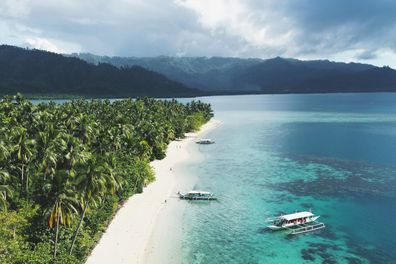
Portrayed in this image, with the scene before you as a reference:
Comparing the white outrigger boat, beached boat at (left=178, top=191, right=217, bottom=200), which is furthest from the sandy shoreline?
the white outrigger boat

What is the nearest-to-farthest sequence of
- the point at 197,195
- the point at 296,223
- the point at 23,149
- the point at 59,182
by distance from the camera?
the point at 59,182
the point at 23,149
the point at 296,223
the point at 197,195

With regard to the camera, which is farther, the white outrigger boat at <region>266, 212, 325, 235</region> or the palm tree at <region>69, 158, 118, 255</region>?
the white outrigger boat at <region>266, 212, 325, 235</region>

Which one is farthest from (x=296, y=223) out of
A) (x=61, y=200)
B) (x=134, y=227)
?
(x=61, y=200)

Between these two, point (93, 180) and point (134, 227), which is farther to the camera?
point (134, 227)

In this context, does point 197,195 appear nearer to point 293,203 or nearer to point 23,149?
point 293,203

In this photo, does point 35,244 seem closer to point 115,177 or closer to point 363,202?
point 115,177

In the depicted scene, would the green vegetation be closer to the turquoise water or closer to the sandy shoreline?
the sandy shoreline

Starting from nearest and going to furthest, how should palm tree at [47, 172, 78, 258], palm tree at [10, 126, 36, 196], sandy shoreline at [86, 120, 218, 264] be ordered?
palm tree at [47, 172, 78, 258] < sandy shoreline at [86, 120, 218, 264] < palm tree at [10, 126, 36, 196]
